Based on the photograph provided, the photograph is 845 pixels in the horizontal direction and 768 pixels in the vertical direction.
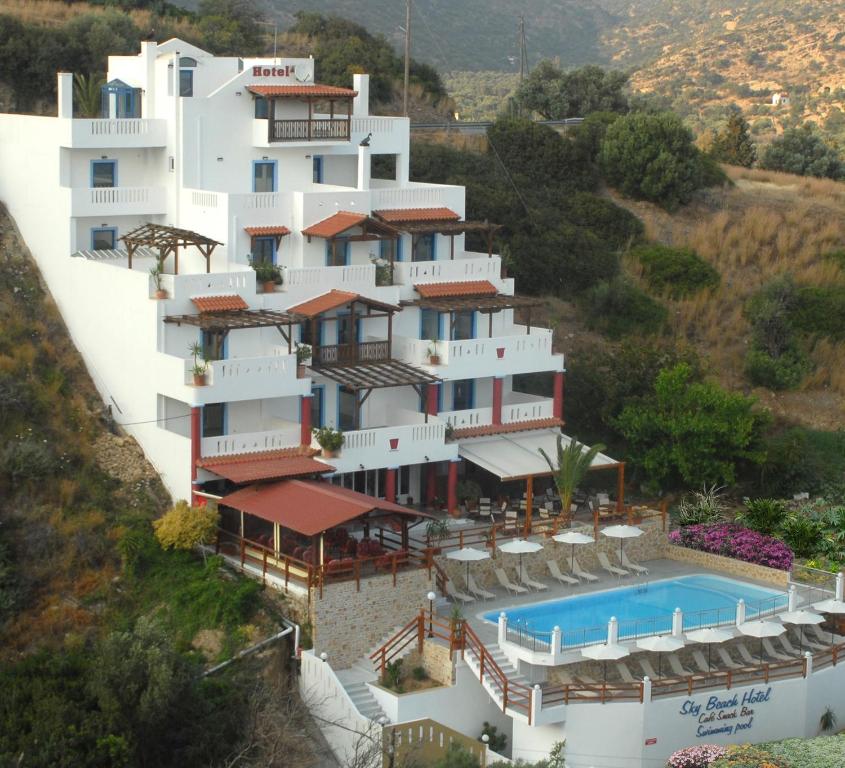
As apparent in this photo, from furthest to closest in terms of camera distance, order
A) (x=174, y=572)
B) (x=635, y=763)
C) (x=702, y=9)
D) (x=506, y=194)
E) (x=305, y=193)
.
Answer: (x=702, y=9), (x=506, y=194), (x=305, y=193), (x=174, y=572), (x=635, y=763)

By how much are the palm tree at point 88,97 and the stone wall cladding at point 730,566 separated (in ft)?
63.6

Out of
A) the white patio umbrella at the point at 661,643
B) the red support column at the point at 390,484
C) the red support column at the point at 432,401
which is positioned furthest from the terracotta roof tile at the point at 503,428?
the white patio umbrella at the point at 661,643

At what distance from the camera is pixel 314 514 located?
38.2m

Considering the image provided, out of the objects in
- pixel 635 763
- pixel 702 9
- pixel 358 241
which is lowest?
pixel 635 763

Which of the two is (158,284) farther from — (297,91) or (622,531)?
(622,531)

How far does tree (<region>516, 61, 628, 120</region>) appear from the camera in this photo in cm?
7319

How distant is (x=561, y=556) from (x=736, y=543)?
4.38 m

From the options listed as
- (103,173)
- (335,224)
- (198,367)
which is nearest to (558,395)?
(335,224)

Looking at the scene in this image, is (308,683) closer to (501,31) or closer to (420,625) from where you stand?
(420,625)

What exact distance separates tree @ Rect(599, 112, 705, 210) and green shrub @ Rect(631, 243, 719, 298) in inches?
204

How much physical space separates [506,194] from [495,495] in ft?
53.8

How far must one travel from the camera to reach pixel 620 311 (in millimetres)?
57656

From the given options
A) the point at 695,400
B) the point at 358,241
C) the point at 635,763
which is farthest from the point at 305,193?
the point at 635,763

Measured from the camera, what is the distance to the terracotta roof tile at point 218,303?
41.9 metres
